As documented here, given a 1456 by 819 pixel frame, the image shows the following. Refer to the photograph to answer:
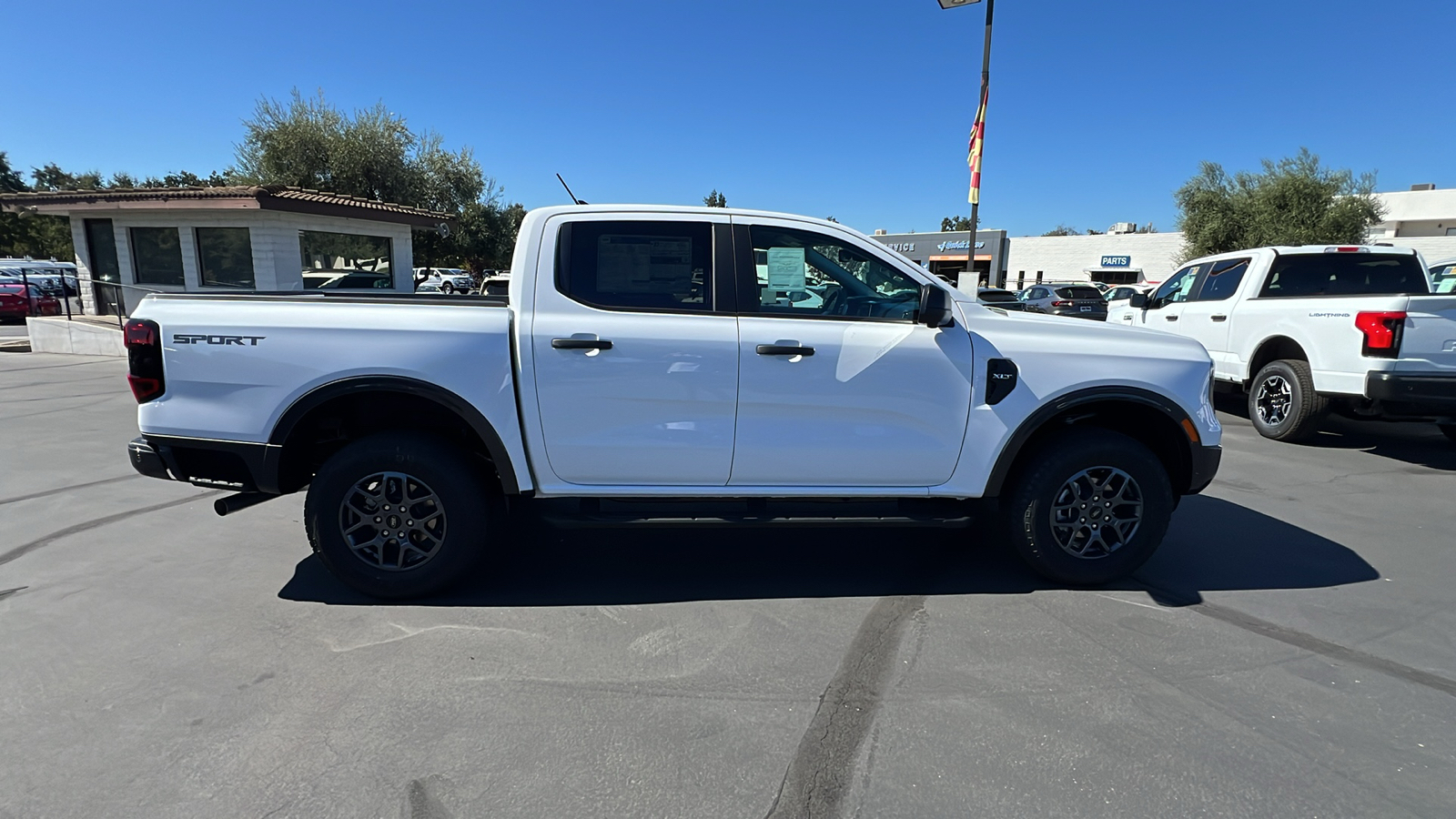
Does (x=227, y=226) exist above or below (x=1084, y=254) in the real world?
below

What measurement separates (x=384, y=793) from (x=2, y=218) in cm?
6357

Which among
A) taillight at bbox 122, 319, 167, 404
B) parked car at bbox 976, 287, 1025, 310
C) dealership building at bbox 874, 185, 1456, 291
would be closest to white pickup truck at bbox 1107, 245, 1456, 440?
parked car at bbox 976, 287, 1025, 310

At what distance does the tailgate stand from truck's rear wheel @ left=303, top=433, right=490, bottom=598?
294 inches

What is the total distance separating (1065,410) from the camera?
370 cm

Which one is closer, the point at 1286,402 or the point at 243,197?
the point at 1286,402

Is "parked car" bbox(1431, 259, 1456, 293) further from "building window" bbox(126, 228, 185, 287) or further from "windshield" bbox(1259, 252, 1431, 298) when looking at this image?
"building window" bbox(126, 228, 185, 287)

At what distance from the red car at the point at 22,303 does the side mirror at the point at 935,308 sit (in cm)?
2628

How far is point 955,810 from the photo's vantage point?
2295mm

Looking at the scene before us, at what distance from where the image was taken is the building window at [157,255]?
15258 mm

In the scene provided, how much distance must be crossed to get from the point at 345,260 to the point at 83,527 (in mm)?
13286

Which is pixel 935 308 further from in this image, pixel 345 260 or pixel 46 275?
pixel 46 275

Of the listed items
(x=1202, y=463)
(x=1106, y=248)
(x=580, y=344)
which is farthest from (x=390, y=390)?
(x=1106, y=248)

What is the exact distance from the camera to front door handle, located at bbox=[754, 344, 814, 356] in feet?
11.4


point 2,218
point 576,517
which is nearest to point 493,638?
point 576,517
